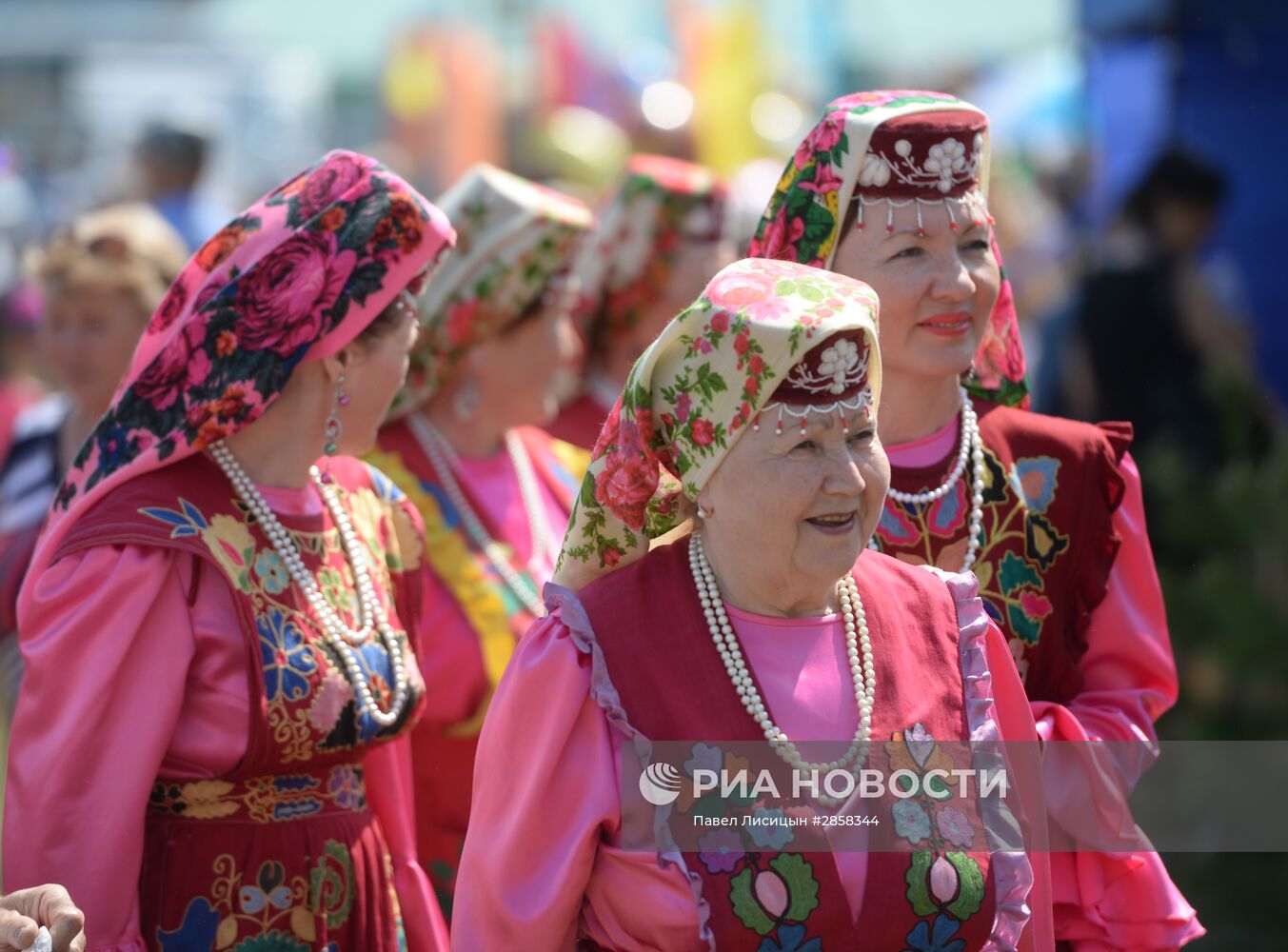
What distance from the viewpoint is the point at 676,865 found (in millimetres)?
2730

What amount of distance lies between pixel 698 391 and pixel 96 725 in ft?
3.90

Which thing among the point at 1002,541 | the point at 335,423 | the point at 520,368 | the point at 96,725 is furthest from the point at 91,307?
the point at 1002,541

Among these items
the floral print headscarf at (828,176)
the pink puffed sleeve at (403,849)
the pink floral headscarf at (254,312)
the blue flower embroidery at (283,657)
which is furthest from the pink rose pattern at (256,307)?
the pink puffed sleeve at (403,849)

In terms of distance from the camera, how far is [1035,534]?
3.38 metres

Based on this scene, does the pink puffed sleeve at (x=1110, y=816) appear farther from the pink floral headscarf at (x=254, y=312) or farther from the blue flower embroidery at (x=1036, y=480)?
the pink floral headscarf at (x=254, y=312)

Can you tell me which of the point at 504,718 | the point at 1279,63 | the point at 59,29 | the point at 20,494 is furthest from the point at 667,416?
the point at 59,29

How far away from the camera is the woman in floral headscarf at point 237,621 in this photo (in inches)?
123

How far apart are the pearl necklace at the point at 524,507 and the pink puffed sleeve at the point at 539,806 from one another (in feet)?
5.26

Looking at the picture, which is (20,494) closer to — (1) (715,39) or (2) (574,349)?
(2) (574,349)

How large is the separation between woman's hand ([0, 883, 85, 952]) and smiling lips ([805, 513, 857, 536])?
1.25m

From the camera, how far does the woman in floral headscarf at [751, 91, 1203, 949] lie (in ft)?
10.7

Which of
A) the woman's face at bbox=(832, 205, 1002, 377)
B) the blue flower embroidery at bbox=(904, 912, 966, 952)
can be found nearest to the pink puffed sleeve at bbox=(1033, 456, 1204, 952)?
the blue flower embroidery at bbox=(904, 912, 966, 952)

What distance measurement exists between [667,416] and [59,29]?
134 feet

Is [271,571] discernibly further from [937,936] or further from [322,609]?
[937,936]
